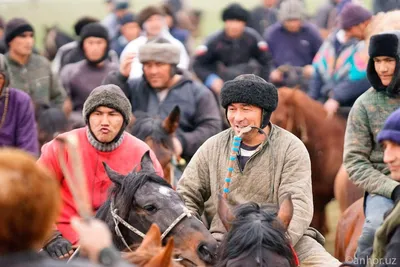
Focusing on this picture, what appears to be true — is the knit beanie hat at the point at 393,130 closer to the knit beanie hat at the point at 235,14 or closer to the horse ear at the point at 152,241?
the horse ear at the point at 152,241

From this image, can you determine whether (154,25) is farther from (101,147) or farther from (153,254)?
(153,254)

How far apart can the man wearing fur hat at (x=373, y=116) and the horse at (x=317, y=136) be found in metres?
4.34

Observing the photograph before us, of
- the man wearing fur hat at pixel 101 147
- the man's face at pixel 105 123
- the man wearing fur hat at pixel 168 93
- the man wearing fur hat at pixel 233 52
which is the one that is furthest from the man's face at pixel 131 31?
the man's face at pixel 105 123

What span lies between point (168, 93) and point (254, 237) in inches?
226

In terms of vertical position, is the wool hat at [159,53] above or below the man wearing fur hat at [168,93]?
above

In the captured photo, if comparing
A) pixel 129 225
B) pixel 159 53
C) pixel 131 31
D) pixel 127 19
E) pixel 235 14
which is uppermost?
pixel 159 53

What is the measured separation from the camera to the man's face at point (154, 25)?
51.5ft

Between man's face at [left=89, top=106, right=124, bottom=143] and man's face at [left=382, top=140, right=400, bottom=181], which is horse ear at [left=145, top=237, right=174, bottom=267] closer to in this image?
man's face at [left=382, top=140, right=400, bottom=181]

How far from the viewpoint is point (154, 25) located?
Answer: 52.0 ft

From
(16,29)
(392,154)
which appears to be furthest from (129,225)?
(16,29)

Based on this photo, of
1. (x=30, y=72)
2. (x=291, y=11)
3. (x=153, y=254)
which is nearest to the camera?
(x=153, y=254)

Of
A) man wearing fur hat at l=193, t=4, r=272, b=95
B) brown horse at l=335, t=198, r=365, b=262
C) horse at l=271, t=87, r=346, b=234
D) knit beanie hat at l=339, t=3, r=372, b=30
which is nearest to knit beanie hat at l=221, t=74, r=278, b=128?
brown horse at l=335, t=198, r=365, b=262

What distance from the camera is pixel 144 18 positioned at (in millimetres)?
16562

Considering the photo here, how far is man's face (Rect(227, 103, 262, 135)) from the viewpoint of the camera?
7086 mm
